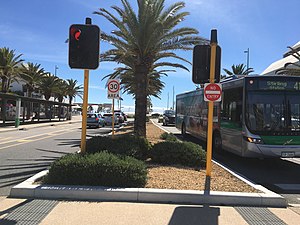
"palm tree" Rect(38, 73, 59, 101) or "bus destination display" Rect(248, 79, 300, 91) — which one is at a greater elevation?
"palm tree" Rect(38, 73, 59, 101)

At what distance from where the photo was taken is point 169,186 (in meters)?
6.42

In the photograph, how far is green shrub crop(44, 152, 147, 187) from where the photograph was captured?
20.3 feet

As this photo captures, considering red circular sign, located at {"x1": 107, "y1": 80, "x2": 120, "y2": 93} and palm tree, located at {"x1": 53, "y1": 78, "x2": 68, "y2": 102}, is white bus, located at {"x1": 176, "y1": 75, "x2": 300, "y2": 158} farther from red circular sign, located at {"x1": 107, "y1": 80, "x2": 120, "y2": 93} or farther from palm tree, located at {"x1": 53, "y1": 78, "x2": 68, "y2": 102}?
palm tree, located at {"x1": 53, "y1": 78, "x2": 68, "y2": 102}

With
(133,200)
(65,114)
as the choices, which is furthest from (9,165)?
(65,114)

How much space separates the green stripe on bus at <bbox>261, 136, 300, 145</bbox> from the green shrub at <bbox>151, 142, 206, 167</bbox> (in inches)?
87.0

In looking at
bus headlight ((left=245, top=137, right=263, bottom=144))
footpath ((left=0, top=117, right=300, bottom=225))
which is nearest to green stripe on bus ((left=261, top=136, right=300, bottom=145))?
bus headlight ((left=245, top=137, right=263, bottom=144))

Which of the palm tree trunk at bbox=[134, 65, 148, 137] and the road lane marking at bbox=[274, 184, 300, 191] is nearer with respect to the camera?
the road lane marking at bbox=[274, 184, 300, 191]

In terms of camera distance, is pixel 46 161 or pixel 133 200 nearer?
pixel 133 200

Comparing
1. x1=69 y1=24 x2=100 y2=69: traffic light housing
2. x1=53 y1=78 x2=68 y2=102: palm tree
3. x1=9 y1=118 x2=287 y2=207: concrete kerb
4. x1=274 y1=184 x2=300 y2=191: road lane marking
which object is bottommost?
x1=274 y1=184 x2=300 y2=191: road lane marking

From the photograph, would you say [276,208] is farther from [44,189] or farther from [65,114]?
[65,114]

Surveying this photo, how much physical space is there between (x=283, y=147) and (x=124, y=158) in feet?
17.3

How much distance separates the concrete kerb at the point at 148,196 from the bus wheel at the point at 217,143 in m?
6.80

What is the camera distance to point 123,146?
8.48m

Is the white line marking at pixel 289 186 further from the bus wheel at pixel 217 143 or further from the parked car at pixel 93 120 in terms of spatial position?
the parked car at pixel 93 120
